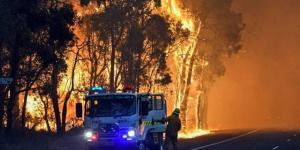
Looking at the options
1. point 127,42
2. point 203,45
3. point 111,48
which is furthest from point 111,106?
point 203,45

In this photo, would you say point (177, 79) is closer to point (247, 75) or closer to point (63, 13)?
point (63, 13)

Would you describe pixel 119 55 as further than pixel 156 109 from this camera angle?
Yes

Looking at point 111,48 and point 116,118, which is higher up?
point 111,48

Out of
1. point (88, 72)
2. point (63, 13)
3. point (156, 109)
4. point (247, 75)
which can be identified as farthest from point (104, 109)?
point (247, 75)

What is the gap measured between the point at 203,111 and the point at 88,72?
103ft

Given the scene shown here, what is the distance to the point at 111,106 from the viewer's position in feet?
88.7

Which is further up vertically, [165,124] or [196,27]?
[196,27]

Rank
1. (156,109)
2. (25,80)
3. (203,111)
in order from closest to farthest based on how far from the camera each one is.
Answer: (156,109), (25,80), (203,111)

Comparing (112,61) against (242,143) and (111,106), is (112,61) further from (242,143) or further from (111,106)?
(111,106)

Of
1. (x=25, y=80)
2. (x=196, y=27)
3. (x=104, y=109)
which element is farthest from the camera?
(x=196, y=27)

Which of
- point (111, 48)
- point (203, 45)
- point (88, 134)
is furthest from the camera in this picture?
point (203, 45)

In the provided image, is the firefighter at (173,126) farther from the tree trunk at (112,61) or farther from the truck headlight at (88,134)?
the tree trunk at (112,61)

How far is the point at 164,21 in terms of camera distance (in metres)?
49.4

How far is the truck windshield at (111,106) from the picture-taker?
2677 centimetres
